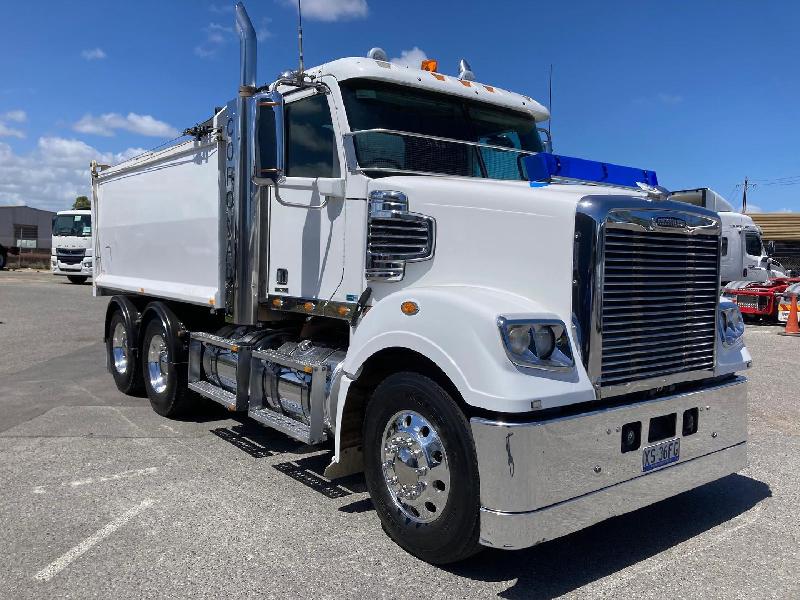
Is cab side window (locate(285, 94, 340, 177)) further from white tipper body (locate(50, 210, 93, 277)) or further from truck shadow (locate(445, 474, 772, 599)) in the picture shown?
white tipper body (locate(50, 210, 93, 277))

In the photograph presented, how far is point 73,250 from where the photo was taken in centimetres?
2936

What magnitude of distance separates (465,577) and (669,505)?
6.01 ft

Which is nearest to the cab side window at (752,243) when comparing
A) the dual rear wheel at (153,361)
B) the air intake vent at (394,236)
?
the dual rear wheel at (153,361)

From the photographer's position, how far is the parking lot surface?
3.59 meters

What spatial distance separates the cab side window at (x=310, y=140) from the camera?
491 cm

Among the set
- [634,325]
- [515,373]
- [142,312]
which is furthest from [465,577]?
[142,312]

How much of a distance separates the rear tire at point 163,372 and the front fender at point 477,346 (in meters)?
3.59

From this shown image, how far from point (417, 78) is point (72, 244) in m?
28.0

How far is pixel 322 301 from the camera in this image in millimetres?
5059

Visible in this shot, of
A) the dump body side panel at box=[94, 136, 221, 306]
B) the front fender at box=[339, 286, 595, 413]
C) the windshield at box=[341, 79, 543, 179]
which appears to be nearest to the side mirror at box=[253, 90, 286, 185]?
the windshield at box=[341, 79, 543, 179]

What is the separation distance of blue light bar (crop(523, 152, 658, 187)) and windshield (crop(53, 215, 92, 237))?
2799 centimetres

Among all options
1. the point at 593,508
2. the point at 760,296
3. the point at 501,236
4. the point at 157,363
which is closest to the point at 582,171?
the point at 501,236

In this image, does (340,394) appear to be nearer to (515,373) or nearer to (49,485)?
(515,373)

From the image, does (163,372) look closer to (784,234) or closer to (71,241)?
(71,241)
